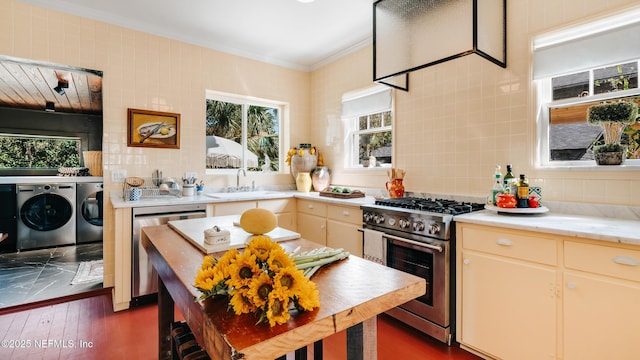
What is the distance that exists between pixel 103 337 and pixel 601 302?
3.10m

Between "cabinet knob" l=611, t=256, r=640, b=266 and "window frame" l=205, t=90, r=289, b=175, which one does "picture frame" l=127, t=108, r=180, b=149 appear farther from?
"cabinet knob" l=611, t=256, r=640, b=266

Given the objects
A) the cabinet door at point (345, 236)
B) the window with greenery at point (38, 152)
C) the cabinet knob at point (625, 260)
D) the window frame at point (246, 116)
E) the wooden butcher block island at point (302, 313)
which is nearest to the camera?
the wooden butcher block island at point (302, 313)

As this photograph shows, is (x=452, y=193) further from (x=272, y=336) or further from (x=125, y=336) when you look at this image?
(x=125, y=336)

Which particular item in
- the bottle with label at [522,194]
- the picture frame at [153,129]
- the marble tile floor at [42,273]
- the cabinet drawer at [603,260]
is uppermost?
the picture frame at [153,129]

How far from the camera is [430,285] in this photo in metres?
2.23

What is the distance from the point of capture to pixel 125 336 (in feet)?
7.63

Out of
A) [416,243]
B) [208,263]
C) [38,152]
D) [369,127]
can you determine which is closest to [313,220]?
[369,127]

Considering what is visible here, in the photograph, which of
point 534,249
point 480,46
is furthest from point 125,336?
point 480,46

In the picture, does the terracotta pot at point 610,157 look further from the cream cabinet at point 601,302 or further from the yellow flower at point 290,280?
the yellow flower at point 290,280

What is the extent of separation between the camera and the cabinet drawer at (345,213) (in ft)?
9.53

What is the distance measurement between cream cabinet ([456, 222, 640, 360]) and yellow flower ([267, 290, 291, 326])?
1.65 m

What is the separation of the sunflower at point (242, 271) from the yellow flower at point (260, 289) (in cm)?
2

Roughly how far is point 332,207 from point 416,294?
226 centimetres

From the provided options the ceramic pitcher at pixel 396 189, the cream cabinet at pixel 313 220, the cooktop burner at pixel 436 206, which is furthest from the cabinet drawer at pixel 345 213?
the ceramic pitcher at pixel 396 189
